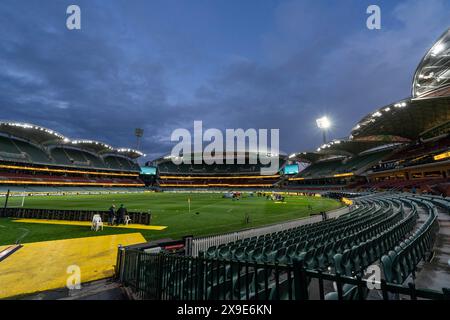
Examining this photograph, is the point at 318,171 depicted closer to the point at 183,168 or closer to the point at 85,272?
the point at 183,168

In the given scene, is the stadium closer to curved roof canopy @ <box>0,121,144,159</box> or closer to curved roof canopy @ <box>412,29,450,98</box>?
curved roof canopy @ <box>412,29,450,98</box>

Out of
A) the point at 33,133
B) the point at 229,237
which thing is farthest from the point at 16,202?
the point at 33,133

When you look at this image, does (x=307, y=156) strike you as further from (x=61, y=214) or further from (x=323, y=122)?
(x=61, y=214)

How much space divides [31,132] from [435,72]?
96893 mm

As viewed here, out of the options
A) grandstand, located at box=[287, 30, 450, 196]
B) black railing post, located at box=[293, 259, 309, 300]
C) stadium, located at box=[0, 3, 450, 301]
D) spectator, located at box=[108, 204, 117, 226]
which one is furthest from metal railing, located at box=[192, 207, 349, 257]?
grandstand, located at box=[287, 30, 450, 196]

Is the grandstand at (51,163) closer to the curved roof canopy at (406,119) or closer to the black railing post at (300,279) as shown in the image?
the black railing post at (300,279)

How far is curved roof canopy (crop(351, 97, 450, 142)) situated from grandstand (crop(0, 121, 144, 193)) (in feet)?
264

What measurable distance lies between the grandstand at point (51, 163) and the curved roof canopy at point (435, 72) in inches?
3271

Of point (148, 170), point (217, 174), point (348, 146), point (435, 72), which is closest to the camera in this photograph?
point (435, 72)

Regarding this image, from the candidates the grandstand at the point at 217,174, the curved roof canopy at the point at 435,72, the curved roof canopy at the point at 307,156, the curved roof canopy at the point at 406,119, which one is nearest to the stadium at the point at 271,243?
the curved roof canopy at the point at 435,72

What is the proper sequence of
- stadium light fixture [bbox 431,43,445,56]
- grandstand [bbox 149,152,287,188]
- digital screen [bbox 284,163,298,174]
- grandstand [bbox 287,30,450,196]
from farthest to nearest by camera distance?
grandstand [bbox 149,152,287,188]
digital screen [bbox 284,163,298,174]
grandstand [bbox 287,30,450,196]
stadium light fixture [bbox 431,43,445,56]

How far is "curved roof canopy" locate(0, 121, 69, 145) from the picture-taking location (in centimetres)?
6169

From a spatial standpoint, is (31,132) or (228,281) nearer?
(228,281)

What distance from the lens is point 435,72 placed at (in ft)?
101
